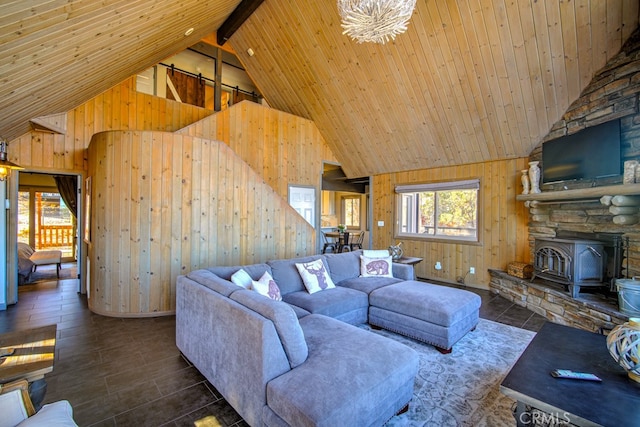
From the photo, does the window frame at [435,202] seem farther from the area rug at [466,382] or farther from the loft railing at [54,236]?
the loft railing at [54,236]

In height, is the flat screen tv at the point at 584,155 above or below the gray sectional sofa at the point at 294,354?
above

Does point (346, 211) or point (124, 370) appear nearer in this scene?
point (124, 370)

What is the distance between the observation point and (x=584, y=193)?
12.1 ft

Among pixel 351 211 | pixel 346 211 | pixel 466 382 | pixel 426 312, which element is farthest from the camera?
pixel 346 211

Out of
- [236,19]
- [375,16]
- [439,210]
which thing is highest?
[236,19]

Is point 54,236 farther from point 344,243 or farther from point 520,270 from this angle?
point 520,270

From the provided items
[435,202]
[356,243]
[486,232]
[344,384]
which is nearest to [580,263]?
[486,232]

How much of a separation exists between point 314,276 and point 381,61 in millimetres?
3702

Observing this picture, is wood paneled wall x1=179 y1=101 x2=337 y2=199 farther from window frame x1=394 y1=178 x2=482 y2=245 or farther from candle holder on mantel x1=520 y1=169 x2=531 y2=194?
candle holder on mantel x1=520 y1=169 x2=531 y2=194

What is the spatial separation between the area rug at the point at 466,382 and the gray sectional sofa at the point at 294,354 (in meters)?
0.15

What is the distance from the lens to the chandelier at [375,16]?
7.96 feet

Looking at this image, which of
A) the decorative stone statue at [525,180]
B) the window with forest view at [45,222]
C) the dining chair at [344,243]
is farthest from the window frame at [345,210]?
the window with forest view at [45,222]

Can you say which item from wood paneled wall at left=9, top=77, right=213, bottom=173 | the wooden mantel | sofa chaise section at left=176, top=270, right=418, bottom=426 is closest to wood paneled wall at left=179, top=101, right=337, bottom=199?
wood paneled wall at left=9, top=77, right=213, bottom=173

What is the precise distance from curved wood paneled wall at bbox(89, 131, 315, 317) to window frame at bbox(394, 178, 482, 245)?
13.6 ft
